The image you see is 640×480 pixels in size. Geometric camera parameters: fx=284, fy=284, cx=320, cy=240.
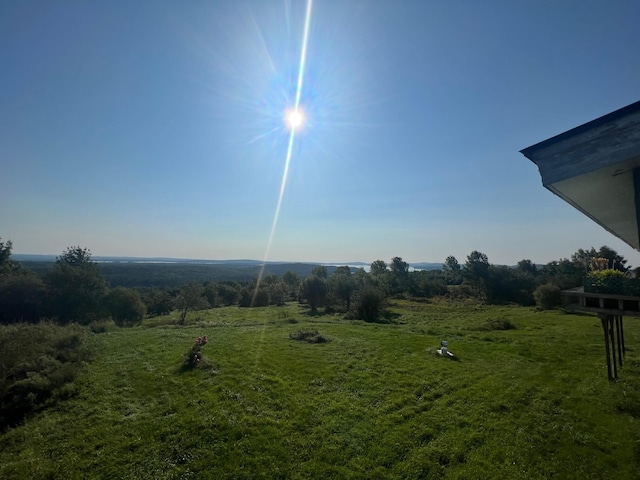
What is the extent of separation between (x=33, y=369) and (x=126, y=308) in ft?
123

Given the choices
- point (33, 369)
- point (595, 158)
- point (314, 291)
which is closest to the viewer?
point (595, 158)

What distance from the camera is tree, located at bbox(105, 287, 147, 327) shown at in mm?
46656

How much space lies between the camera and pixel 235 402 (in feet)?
42.9

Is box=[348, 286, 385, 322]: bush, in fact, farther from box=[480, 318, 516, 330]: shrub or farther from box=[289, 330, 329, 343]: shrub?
box=[289, 330, 329, 343]: shrub

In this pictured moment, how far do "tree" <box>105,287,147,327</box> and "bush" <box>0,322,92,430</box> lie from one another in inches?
1274

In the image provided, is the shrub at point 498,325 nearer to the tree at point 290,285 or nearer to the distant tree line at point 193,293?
the distant tree line at point 193,293

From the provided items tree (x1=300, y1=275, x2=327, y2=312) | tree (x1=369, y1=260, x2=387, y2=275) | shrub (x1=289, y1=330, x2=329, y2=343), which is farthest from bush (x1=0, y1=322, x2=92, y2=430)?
tree (x1=369, y1=260, x2=387, y2=275)

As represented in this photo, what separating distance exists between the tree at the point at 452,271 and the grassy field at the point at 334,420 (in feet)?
370

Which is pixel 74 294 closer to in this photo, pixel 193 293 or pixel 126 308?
pixel 126 308

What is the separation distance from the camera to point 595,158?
513cm

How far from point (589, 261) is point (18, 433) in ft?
65.1

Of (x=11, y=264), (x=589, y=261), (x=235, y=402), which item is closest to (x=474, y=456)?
(x=589, y=261)

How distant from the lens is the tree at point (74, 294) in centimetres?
4688

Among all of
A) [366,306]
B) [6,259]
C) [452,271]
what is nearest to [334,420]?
[366,306]
